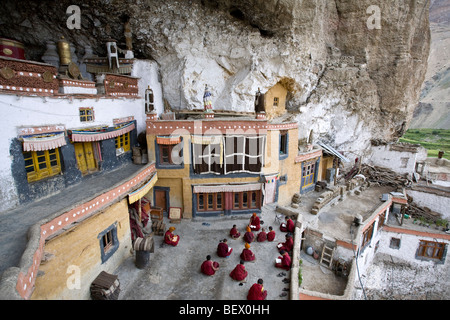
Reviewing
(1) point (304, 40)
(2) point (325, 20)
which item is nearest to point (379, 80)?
(2) point (325, 20)

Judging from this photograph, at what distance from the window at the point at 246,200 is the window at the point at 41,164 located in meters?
9.82

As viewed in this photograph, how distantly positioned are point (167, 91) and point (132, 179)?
11.4 metres

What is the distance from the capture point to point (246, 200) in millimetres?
15938

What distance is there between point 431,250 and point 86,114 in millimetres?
27218

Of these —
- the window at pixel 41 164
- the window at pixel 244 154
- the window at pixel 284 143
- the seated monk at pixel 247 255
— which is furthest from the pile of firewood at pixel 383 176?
the window at pixel 41 164

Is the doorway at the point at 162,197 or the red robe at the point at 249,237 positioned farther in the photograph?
the doorway at the point at 162,197

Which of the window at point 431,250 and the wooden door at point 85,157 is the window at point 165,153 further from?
the window at point 431,250

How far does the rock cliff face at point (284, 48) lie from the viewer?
1762 centimetres

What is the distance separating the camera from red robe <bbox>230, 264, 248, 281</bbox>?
10.3 meters

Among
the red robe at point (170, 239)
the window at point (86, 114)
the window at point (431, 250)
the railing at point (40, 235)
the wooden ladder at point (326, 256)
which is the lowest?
Result: the window at point (431, 250)

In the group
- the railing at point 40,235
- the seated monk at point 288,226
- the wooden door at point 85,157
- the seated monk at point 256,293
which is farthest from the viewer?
the seated monk at point 288,226

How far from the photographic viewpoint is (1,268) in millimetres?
5773

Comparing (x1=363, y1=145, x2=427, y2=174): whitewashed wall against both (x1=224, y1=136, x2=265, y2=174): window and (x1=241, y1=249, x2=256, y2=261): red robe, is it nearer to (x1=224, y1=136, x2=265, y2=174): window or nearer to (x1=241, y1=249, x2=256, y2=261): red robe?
(x1=224, y1=136, x2=265, y2=174): window

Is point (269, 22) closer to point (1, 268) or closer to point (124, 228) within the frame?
point (124, 228)
